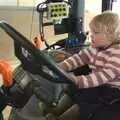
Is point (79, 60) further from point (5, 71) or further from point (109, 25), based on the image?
point (5, 71)

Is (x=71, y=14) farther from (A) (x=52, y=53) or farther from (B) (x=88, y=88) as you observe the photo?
(B) (x=88, y=88)

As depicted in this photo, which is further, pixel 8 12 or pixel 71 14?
pixel 8 12

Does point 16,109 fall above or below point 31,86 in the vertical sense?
below

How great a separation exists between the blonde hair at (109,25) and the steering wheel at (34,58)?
1.49 feet

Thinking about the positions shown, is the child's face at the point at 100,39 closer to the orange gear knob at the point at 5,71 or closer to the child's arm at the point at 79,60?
the child's arm at the point at 79,60

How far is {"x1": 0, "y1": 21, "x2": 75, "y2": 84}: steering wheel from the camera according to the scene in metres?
1.38

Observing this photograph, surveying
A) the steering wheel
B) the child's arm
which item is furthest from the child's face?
the steering wheel

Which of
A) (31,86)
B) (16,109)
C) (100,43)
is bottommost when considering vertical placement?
(16,109)

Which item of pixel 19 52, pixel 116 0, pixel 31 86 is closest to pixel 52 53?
pixel 31 86

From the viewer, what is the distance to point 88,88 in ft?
5.95

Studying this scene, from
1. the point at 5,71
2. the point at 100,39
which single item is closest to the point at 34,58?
the point at 5,71

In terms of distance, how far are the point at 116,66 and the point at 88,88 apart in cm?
19

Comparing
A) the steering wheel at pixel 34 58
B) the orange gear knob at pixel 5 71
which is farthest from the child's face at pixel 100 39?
the orange gear knob at pixel 5 71

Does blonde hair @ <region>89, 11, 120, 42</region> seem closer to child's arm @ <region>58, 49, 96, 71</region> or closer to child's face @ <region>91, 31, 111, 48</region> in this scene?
child's face @ <region>91, 31, 111, 48</region>
